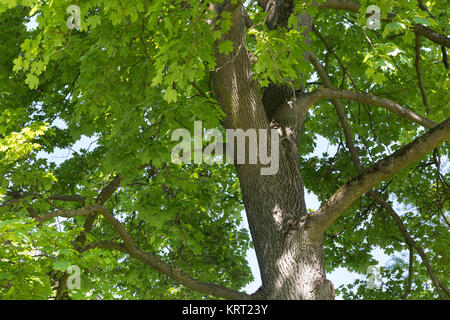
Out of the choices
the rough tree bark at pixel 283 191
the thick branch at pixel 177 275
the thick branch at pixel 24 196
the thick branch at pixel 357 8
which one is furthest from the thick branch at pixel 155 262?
the thick branch at pixel 357 8

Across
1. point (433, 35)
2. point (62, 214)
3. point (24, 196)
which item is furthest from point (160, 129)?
point (433, 35)

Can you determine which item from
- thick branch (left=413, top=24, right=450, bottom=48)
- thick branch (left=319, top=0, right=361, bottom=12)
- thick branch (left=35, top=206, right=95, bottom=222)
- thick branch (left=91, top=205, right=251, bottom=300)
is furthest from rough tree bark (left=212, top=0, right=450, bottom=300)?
thick branch (left=35, top=206, right=95, bottom=222)

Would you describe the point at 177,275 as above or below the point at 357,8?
below

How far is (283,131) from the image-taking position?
612cm

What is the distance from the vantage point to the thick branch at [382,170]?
4762 millimetres

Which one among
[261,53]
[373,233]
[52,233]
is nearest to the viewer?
[52,233]

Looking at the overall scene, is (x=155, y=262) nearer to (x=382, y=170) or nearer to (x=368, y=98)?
(x=382, y=170)

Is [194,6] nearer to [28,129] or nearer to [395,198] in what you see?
[28,129]

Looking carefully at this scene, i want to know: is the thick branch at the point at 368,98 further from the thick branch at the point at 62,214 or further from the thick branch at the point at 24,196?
the thick branch at the point at 24,196

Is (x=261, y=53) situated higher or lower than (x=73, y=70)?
lower

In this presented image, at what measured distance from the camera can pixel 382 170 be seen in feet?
16.3

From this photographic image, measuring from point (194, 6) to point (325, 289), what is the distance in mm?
3100

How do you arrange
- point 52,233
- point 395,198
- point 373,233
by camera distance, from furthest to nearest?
point 395,198
point 373,233
point 52,233
